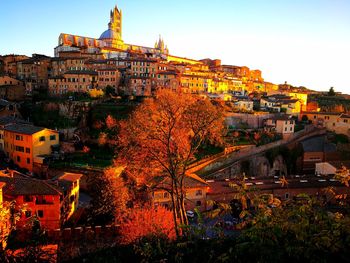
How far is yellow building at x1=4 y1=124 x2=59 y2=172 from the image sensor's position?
34125 millimetres

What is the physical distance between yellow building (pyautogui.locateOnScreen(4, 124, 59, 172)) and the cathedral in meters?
37.6

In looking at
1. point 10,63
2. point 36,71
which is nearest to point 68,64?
point 36,71

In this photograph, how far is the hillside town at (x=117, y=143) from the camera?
2333cm

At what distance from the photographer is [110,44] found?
90.3 meters

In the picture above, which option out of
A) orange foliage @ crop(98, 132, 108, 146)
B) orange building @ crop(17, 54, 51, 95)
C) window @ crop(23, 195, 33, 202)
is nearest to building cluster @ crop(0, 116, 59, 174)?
orange foliage @ crop(98, 132, 108, 146)

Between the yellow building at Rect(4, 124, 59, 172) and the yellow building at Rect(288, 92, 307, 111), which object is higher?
the yellow building at Rect(288, 92, 307, 111)

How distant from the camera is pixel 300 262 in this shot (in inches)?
241

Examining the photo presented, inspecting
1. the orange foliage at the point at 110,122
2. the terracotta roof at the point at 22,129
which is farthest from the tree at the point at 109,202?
the orange foliage at the point at 110,122

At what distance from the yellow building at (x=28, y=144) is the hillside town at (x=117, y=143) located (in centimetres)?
11

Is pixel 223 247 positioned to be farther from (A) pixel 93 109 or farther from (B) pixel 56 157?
(A) pixel 93 109

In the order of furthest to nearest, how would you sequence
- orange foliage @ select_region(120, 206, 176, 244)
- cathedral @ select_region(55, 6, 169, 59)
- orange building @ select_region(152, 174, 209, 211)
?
1. cathedral @ select_region(55, 6, 169, 59)
2. orange building @ select_region(152, 174, 209, 211)
3. orange foliage @ select_region(120, 206, 176, 244)

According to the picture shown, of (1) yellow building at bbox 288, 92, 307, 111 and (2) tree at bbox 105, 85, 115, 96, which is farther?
(1) yellow building at bbox 288, 92, 307, 111

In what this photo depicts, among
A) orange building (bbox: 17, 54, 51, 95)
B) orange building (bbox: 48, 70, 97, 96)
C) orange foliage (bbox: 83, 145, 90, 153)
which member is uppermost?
orange building (bbox: 17, 54, 51, 95)

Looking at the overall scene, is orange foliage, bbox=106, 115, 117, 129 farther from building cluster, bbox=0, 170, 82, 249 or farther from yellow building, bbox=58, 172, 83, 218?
building cluster, bbox=0, 170, 82, 249
